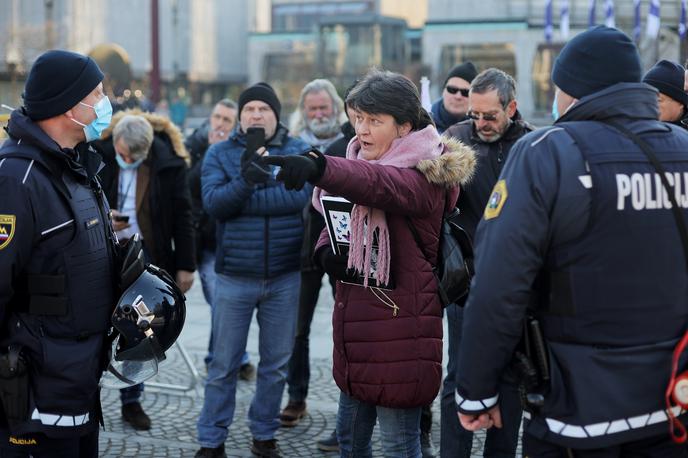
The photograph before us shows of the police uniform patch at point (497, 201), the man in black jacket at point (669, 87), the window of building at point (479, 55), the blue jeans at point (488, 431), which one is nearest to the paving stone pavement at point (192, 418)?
the blue jeans at point (488, 431)

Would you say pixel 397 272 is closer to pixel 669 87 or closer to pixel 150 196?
pixel 669 87

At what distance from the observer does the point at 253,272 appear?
→ 5109 mm

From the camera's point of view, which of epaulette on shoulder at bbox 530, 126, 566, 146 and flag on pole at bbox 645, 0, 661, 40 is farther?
flag on pole at bbox 645, 0, 661, 40

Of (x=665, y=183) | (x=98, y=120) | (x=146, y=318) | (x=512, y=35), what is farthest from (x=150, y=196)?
(x=512, y=35)

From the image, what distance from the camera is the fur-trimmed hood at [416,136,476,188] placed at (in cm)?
362

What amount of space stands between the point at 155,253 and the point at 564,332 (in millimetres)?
3506

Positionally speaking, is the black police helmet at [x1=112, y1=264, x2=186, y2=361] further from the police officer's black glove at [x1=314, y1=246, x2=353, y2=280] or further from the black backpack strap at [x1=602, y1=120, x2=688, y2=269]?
the black backpack strap at [x1=602, y1=120, x2=688, y2=269]

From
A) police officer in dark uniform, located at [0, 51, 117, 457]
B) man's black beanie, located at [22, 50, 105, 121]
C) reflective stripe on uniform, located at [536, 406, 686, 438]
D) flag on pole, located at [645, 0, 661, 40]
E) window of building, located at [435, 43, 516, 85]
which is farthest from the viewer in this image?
window of building, located at [435, 43, 516, 85]

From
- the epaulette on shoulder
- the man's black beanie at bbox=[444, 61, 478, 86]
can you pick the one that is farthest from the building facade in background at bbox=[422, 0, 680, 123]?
the epaulette on shoulder

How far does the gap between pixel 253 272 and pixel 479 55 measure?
134 feet

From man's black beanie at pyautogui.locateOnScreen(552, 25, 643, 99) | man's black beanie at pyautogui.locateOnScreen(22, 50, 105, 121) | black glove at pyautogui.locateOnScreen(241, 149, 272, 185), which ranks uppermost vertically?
man's black beanie at pyautogui.locateOnScreen(552, 25, 643, 99)

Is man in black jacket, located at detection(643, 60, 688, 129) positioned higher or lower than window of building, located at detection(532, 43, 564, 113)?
higher

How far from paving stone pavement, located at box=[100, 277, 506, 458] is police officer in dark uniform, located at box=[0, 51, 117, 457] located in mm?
1851

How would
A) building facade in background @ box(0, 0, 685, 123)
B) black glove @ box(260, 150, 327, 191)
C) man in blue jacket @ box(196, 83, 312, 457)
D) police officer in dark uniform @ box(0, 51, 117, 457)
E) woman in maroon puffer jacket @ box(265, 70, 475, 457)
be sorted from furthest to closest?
building facade in background @ box(0, 0, 685, 123)
man in blue jacket @ box(196, 83, 312, 457)
woman in maroon puffer jacket @ box(265, 70, 475, 457)
police officer in dark uniform @ box(0, 51, 117, 457)
black glove @ box(260, 150, 327, 191)
